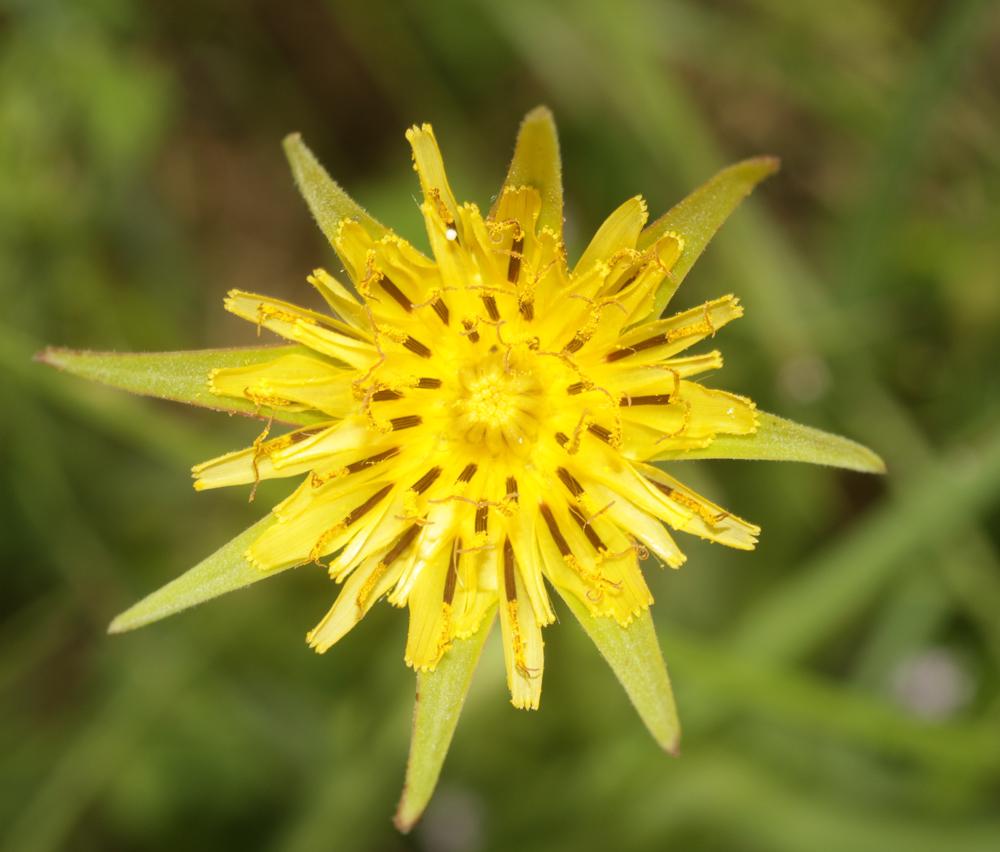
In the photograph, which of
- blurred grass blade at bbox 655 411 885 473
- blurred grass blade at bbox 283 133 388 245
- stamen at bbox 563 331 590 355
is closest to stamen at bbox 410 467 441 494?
stamen at bbox 563 331 590 355

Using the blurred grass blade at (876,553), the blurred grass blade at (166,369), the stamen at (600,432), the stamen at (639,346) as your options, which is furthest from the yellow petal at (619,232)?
the blurred grass blade at (876,553)

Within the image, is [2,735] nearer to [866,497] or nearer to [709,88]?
[866,497]

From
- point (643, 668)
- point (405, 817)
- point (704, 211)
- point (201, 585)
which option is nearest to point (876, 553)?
point (643, 668)

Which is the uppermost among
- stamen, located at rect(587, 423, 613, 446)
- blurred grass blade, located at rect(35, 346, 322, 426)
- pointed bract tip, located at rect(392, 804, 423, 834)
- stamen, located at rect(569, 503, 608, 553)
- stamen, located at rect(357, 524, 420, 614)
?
stamen, located at rect(587, 423, 613, 446)

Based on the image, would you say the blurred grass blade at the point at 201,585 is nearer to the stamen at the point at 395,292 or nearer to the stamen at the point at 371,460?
the stamen at the point at 371,460

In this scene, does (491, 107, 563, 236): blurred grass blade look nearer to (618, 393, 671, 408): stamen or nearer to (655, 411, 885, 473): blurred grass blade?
(618, 393, 671, 408): stamen

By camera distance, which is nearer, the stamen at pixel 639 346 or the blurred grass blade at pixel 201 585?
the blurred grass blade at pixel 201 585

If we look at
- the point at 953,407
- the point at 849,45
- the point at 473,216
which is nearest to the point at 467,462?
the point at 473,216

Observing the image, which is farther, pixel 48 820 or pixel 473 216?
pixel 48 820
